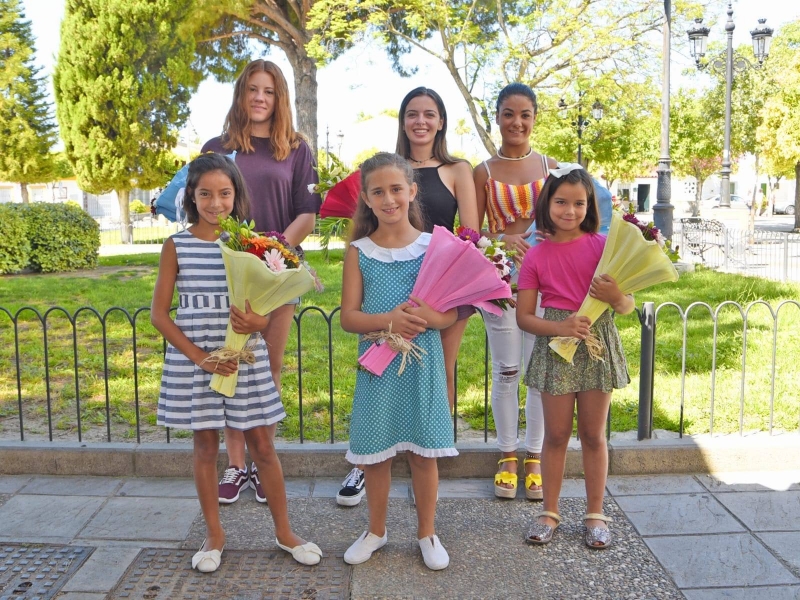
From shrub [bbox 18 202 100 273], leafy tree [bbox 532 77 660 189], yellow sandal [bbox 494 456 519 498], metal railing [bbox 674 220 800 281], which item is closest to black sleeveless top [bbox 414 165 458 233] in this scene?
yellow sandal [bbox 494 456 519 498]

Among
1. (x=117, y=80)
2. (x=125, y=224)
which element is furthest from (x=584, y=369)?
(x=117, y=80)

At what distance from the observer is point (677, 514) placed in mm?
3789

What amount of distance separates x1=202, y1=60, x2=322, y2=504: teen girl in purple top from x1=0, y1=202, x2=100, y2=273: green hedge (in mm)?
12777

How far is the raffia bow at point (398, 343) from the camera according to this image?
10.2 ft

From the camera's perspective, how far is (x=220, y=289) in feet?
10.6

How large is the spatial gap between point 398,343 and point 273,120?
5.14 ft

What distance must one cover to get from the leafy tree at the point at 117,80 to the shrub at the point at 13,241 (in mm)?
11595

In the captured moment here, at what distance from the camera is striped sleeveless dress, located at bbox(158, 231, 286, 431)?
3.20 m

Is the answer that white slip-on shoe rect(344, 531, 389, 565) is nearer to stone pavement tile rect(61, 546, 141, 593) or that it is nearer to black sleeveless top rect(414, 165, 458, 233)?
stone pavement tile rect(61, 546, 141, 593)

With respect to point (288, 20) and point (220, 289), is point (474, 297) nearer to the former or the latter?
point (220, 289)

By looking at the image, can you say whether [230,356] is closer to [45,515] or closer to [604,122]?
[45,515]

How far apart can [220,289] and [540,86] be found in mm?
19965

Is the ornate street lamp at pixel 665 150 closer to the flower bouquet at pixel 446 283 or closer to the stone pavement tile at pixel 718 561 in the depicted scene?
the stone pavement tile at pixel 718 561

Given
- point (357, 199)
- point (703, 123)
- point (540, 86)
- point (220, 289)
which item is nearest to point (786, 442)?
point (357, 199)
